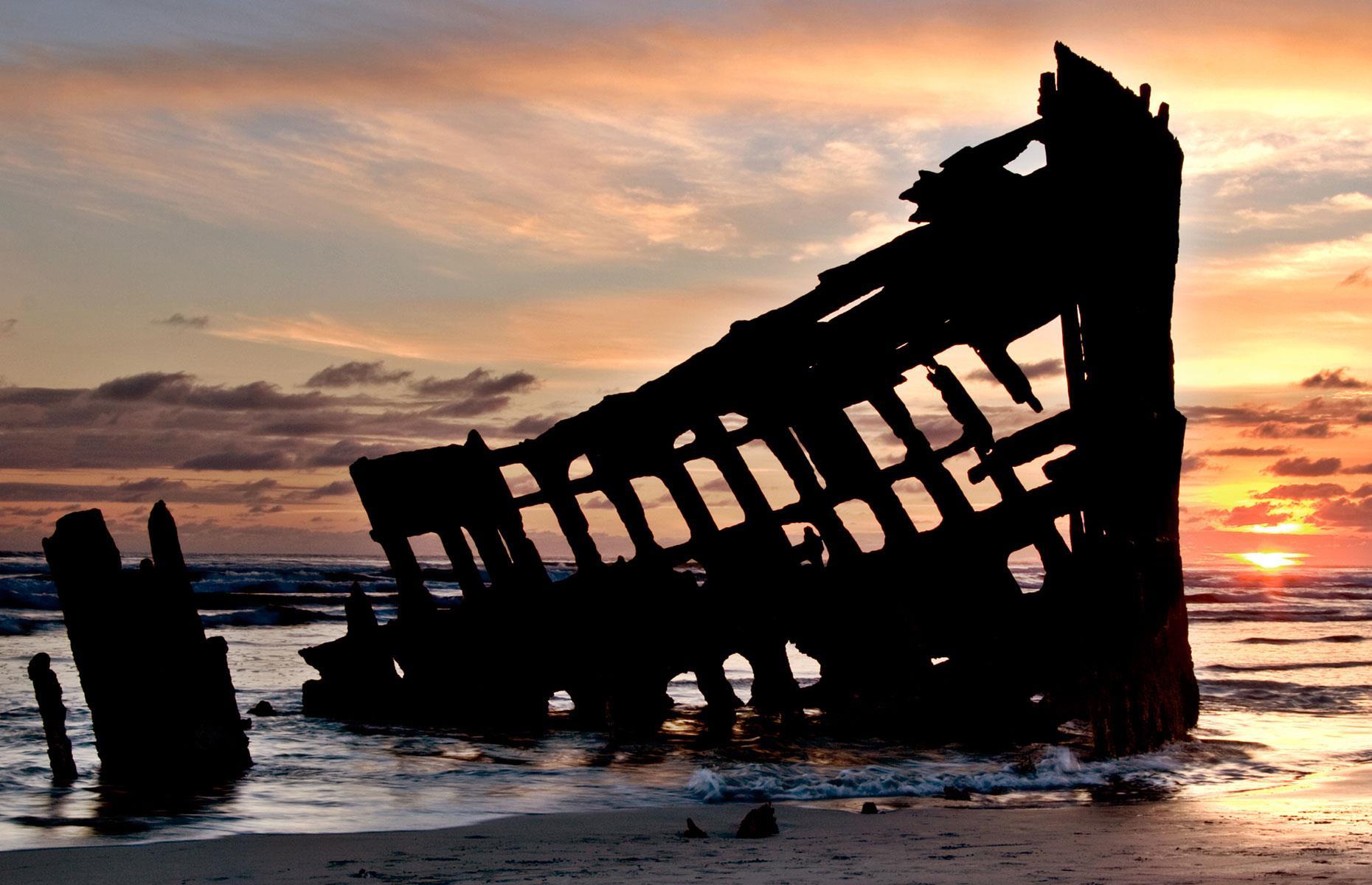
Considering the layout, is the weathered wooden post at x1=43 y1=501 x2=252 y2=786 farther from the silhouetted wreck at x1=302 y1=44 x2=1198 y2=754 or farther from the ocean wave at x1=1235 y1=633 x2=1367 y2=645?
the ocean wave at x1=1235 y1=633 x2=1367 y2=645

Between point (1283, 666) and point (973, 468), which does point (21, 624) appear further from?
point (973, 468)

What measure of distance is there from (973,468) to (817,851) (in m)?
3.27

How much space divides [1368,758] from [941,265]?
4599mm

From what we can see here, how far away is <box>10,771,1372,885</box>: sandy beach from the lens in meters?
4.79

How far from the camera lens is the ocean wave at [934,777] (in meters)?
7.27

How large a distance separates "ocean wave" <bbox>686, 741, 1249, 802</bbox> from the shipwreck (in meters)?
0.23

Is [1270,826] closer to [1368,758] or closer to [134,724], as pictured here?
[1368,758]

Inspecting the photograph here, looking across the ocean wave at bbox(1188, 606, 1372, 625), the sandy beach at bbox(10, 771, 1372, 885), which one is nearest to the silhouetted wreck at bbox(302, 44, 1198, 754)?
the sandy beach at bbox(10, 771, 1372, 885)

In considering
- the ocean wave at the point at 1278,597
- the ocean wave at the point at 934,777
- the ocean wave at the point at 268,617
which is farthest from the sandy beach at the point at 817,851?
the ocean wave at the point at 1278,597

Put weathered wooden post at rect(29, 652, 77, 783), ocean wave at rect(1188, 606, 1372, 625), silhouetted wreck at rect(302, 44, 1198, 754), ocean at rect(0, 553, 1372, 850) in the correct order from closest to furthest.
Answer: ocean at rect(0, 553, 1372, 850)
weathered wooden post at rect(29, 652, 77, 783)
silhouetted wreck at rect(302, 44, 1198, 754)
ocean wave at rect(1188, 606, 1372, 625)

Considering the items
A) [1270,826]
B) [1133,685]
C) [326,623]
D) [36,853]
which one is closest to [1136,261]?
[1133,685]

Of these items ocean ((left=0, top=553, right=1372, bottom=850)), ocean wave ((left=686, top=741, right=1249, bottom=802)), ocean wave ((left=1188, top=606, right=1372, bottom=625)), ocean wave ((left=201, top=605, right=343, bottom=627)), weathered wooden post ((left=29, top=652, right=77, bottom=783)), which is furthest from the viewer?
ocean wave ((left=1188, top=606, right=1372, bottom=625))

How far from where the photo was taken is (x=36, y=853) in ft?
18.3

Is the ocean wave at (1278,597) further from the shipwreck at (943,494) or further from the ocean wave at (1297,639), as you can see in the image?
the shipwreck at (943,494)
